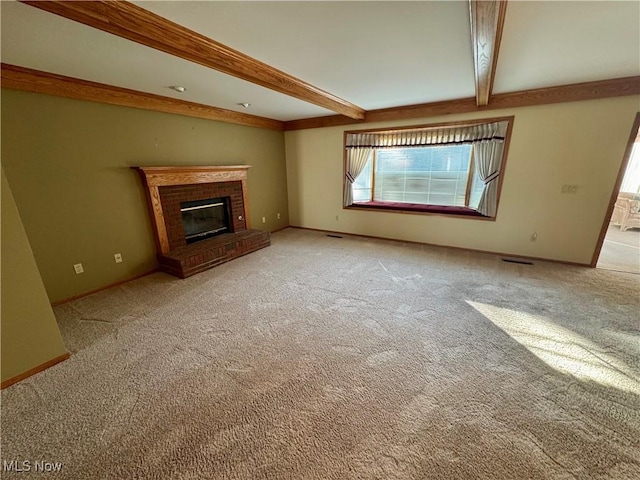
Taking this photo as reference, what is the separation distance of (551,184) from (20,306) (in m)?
5.59

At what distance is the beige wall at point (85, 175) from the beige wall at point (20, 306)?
45.8 inches

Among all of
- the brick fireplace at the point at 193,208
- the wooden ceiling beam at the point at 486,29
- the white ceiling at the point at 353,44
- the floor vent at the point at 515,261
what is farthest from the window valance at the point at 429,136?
the brick fireplace at the point at 193,208

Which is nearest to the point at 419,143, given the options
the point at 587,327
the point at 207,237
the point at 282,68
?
the point at 282,68

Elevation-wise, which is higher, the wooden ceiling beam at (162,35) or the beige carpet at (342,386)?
the wooden ceiling beam at (162,35)

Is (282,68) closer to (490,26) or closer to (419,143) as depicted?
(490,26)

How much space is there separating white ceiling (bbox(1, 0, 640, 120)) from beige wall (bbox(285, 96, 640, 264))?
0.48 metres

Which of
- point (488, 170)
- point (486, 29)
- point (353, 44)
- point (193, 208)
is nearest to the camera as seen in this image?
point (486, 29)

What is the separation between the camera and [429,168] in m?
4.45

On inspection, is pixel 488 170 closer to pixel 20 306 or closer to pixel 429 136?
pixel 429 136

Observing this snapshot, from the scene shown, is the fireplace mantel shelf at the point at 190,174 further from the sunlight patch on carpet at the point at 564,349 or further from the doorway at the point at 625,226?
the doorway at the point at 625,226

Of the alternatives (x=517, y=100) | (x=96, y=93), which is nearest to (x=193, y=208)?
(x=96, y=93)

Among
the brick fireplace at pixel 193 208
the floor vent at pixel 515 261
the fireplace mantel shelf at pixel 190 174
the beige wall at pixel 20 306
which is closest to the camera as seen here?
the beige wall at pixel 20 306

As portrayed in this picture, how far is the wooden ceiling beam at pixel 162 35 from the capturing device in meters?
1.32

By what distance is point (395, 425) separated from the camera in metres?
1.42
